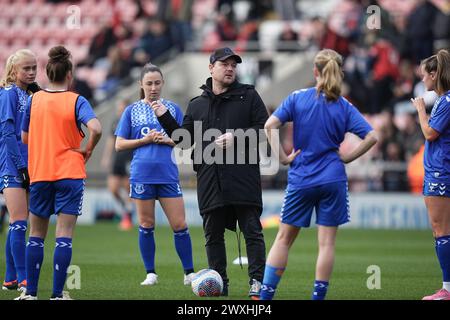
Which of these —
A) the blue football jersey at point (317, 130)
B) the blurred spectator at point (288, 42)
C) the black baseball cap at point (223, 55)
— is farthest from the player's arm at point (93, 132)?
the blurred spectator at point (288, 42)

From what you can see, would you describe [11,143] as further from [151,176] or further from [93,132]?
[151,176]

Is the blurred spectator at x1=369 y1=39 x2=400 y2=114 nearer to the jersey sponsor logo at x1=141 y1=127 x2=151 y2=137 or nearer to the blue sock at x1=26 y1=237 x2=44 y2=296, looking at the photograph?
the jersey sponsor logo at x1=141 y1=127 x2=151 y2=137

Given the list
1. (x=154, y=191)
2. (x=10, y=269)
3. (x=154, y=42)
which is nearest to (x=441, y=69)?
(x=154, y=191)

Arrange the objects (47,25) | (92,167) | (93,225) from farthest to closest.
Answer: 1. (47,25)
2. (92,167)
3. (93,225)

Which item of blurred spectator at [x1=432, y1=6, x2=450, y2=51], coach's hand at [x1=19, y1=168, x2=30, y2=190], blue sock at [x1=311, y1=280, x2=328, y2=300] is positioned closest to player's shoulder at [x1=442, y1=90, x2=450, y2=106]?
blue sock at [x1=311, y1=280, x2=328, y2=300]

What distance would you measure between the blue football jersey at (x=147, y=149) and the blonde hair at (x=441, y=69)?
3063 millimetres

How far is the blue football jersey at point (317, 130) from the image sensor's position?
921 cm

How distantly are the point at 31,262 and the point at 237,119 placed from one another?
2603mm

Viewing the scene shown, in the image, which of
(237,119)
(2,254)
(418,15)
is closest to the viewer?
(237,119)

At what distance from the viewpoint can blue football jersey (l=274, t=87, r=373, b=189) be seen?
921 centimetres

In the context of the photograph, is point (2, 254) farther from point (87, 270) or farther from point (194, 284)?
point (194, 284)

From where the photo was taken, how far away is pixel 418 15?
24500mm

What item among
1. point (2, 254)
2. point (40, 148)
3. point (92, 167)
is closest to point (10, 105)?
point (40, 148)

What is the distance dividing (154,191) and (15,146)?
6.20ft
